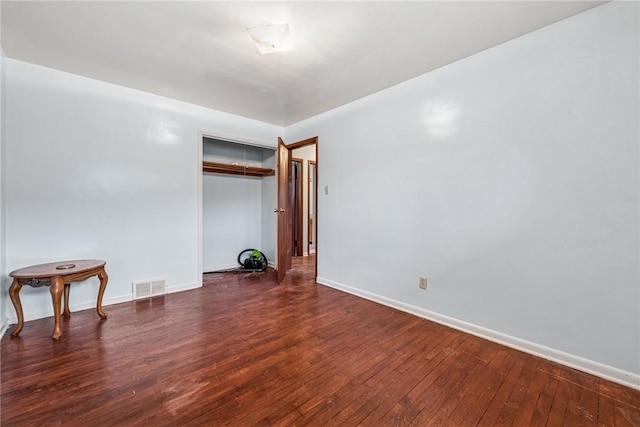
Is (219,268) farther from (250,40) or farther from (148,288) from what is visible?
(250,40)

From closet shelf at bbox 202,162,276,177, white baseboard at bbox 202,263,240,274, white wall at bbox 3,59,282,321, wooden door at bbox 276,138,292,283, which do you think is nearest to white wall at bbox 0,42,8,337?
white wall at bbox 3,59,282,321

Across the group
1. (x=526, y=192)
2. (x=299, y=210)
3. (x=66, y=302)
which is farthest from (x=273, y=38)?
(x=299, y=210)

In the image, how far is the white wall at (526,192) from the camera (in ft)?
5.68

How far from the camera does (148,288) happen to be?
3.22 metres

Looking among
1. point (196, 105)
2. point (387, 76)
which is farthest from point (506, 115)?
point (196, 105)

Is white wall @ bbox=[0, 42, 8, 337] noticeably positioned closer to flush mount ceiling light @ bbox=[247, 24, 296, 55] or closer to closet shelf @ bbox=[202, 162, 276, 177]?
closet shelf @ bbox=[202, 162, 276, 177]

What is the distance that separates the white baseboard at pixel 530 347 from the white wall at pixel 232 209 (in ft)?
9.09

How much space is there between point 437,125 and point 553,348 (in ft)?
6.78

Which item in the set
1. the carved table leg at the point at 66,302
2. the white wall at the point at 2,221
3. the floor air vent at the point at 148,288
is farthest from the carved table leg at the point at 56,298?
the floor air vent at the point at 148,288

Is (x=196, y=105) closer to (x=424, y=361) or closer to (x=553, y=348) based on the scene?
(x=424, y=361)

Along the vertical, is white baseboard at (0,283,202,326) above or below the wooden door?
below

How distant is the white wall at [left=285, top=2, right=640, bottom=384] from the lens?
5.68ft

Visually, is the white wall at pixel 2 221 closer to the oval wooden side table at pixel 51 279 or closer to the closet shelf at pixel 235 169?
the oval wooden side table at pixel 51 279

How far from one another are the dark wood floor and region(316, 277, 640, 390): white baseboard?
0.24 ft
